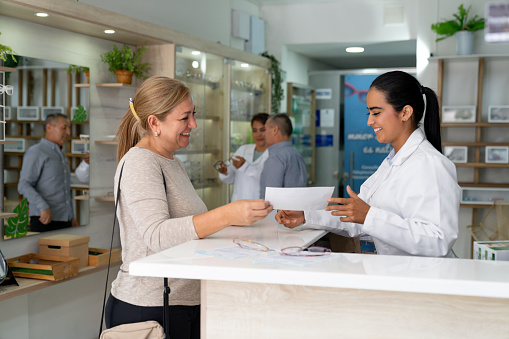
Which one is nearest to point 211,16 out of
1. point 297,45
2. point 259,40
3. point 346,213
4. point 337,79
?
point 259,40

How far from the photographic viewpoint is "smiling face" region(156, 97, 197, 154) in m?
2.18

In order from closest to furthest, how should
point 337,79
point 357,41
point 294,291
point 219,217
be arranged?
1. point 294,291
2. point 219,217
3. point 357,41
4. point 337,79

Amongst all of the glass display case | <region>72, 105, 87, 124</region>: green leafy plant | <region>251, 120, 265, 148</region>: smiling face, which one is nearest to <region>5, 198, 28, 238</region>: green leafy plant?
<region>72, 105, 87, 124</region>: green leafy plant

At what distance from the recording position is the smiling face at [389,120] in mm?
2404

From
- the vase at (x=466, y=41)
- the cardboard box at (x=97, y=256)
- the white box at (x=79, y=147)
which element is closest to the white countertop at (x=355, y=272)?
the cardboard box at (x=97, y=256)

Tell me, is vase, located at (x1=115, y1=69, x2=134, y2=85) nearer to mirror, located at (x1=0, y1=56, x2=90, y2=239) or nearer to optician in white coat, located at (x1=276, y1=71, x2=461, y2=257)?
mirror, located at (x1=0, y1=56, x2=90, y2=239)

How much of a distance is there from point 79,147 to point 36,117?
490 millimetres

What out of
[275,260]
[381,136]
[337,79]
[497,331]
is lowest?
[497,331]

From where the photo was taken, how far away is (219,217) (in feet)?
6.41

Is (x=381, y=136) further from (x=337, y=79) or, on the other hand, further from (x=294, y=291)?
(x=337, y=79)

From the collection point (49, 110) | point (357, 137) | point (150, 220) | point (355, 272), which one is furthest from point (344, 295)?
point (357, 137)

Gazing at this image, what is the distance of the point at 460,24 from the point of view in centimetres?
618

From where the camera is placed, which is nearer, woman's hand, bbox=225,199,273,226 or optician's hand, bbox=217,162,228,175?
woman's hand, bbox=225,199,273,226

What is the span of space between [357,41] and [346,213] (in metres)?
5.31
